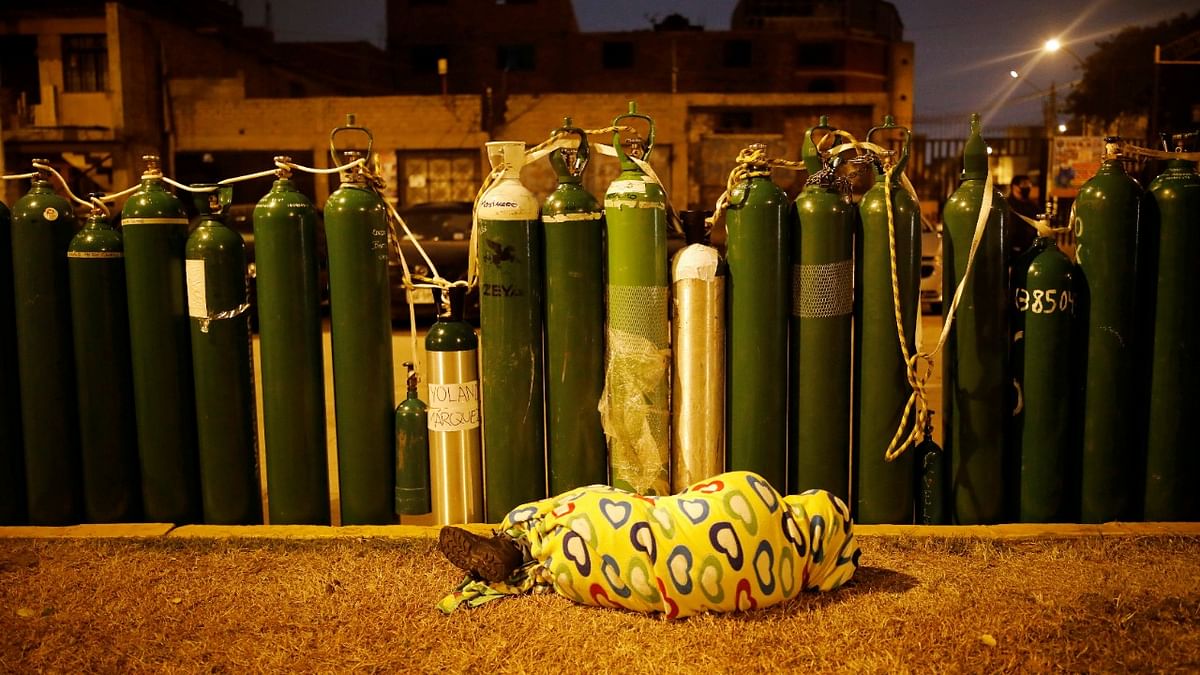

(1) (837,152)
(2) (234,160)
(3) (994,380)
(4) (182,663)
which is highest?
(2) (234,160)

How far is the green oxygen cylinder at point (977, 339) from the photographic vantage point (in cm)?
314

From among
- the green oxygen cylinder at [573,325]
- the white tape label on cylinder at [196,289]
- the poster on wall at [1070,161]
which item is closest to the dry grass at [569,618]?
the green oxygen cylinder at [573,325]

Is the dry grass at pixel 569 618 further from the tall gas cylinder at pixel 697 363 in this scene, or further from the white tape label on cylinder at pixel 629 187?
the white tape label on cylinder at pixel 629 187

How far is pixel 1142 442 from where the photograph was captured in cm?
329

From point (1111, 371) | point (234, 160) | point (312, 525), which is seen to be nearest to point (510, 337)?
point (312, 525)

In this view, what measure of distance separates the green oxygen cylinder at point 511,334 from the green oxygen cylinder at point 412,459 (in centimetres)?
22

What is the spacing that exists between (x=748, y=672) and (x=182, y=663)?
1.42m

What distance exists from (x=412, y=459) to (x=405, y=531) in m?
0.25

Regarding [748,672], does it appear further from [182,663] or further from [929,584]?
[182,663]

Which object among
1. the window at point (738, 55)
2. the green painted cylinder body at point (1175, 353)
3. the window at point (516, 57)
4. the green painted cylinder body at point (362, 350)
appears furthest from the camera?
the window at point (516, 57)

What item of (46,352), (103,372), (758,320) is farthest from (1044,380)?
(46,352)

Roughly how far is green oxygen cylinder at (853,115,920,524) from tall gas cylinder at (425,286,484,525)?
1.32 metres

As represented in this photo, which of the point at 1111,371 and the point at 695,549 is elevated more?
the point at 1111,371

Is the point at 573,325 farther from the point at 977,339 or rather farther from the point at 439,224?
the point at 439,224
